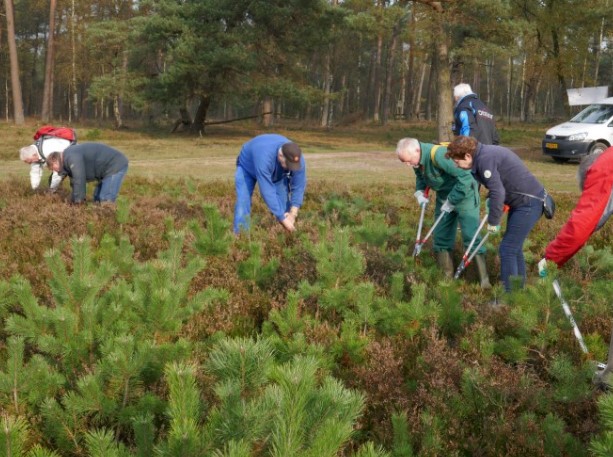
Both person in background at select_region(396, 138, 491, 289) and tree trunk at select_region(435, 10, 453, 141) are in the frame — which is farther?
tree trunk at select_region(435, 10, 453, 141)

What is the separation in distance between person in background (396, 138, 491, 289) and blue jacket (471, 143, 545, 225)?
0.63m

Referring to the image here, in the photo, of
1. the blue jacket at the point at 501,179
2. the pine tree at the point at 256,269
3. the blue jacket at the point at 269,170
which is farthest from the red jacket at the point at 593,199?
the blue jacket at the point at 269,170

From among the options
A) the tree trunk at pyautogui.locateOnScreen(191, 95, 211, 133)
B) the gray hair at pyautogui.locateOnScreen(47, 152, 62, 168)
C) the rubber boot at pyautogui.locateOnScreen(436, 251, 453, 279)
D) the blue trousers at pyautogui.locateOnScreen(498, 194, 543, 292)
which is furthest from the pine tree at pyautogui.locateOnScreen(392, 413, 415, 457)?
the tree trunk at pyautogui.locateOnScreen(191, 95, 211, 133)

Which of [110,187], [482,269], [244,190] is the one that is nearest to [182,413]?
[482,269]

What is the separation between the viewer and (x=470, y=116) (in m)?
7.99

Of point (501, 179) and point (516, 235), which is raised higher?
point (501, 179)

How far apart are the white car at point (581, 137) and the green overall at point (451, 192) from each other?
13.5 metres

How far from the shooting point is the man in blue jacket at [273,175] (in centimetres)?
620

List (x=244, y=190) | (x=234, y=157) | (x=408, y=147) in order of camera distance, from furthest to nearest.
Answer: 1. (x=234, y=157)
2. (x=244, y=190)
3. (x=408, y=147)

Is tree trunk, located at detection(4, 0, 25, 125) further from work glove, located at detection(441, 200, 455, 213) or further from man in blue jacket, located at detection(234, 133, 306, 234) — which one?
work glove, located at detection(441, 200, 455, 213)

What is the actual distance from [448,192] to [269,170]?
1.98 meters

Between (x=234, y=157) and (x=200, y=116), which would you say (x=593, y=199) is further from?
(x=200, y=116)

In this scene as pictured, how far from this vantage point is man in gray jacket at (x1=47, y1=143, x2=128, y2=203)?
25.9 ft

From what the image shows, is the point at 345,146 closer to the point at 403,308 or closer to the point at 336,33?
the point at 336,33
